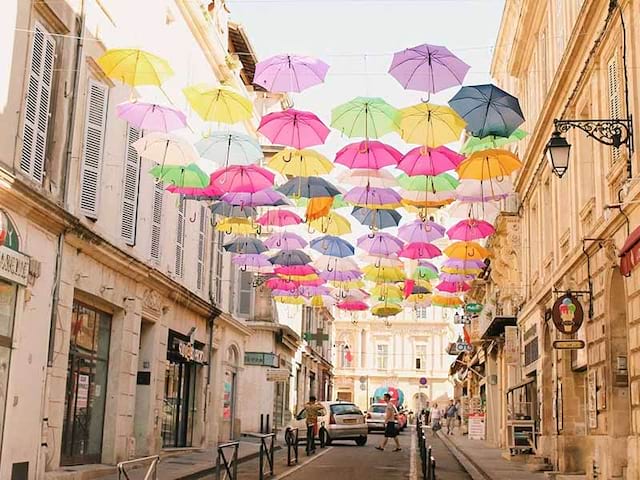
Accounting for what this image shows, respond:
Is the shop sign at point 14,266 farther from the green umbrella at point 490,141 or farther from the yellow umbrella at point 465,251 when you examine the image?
the yellow umbrella at point 465,251

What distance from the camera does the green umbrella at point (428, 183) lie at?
733 inches

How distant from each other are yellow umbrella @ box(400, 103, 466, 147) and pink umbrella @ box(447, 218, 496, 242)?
716 cm

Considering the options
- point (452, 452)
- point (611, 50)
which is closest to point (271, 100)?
point (452, 452)

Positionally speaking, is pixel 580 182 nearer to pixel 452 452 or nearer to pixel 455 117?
pixel 455 117

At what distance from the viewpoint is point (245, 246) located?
2503 centimetres

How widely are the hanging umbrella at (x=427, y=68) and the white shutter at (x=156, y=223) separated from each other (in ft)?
30.3

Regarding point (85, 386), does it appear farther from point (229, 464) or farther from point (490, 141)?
point (490, 141)

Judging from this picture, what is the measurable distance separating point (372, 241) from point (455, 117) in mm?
8461

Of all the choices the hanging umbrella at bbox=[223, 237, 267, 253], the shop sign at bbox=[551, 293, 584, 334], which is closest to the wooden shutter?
the shop sign at bbox=[551, 293, 584, 334]

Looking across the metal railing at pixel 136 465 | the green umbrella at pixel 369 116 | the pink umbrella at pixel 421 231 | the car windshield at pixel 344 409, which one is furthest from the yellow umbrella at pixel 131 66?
the car windshield at pixel 344 409

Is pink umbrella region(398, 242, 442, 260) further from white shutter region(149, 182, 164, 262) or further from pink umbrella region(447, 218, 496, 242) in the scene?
white shutter region(149, 182, 164, 262)

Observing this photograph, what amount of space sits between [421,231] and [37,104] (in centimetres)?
1061

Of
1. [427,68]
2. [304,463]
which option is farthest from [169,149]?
[304,463]

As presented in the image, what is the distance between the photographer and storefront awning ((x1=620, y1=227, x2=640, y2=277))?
40.2 feet
